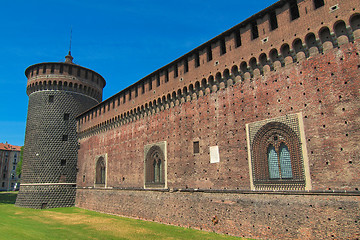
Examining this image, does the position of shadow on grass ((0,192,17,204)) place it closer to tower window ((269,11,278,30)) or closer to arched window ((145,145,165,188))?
arched window ((145,145,165,188))

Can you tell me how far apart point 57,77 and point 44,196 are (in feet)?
37.0

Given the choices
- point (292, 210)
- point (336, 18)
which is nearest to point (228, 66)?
point (336, 18)

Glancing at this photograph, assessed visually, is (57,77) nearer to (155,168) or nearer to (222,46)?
(155,168)

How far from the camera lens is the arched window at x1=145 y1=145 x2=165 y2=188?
15.1 m

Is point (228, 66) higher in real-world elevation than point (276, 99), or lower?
higher

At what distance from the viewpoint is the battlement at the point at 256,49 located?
29.5 feet

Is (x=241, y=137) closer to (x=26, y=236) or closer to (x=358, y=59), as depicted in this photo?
(x=358, y=59)

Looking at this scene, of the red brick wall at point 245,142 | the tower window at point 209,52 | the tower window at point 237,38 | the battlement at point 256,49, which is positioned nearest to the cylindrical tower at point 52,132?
the red brick wall at point 245,142

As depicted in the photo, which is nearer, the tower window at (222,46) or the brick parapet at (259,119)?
the brick parapet at (259,119)

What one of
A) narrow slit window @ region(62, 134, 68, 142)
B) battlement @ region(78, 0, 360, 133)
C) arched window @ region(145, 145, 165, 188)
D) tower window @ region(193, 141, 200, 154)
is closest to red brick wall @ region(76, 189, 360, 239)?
arched window @ region(145, 145, 165, 188)

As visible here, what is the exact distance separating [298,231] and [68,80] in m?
23.7

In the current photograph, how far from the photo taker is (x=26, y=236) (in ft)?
38.4

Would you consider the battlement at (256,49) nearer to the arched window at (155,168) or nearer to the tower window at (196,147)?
the tower window at (196,147)

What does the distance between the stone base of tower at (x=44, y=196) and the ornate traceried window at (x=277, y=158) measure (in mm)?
19705
